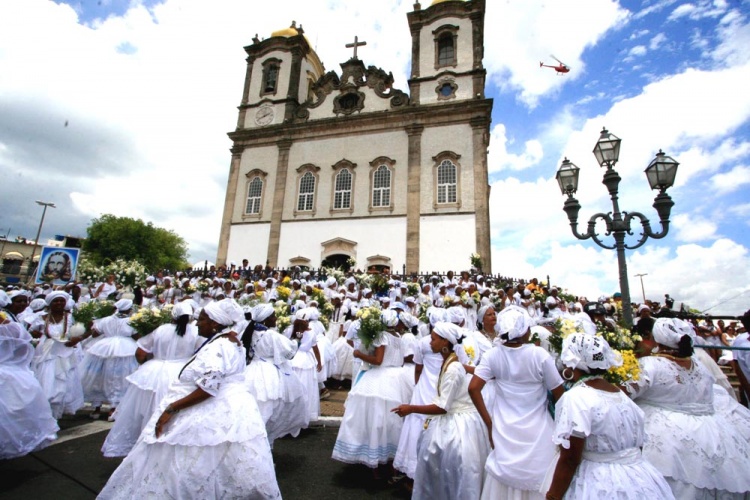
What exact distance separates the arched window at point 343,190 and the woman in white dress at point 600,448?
2238 cm

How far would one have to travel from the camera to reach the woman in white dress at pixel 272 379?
474 centimetres

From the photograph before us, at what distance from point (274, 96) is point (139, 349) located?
27084 millimetres

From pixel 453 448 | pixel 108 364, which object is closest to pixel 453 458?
pixel 453 448

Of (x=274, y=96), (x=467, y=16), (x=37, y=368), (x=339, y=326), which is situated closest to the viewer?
(x=37, y=368)

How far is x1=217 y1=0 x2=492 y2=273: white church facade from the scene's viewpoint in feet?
73.1

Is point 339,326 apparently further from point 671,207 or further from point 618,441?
point 618,441

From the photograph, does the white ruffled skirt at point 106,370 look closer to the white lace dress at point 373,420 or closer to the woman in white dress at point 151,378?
the woman in white dress at point 151,378

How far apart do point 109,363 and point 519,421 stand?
7.13 m

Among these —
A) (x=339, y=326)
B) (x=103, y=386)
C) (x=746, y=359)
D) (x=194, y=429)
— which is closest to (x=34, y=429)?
(x=103, y=386)

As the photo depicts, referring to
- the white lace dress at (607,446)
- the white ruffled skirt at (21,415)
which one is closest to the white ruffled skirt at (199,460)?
the white lace dress at (607,446)

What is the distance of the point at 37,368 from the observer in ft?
19.1

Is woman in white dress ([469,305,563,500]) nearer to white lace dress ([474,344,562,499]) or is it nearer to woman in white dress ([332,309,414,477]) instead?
white lace dress ([474,344,562,499])

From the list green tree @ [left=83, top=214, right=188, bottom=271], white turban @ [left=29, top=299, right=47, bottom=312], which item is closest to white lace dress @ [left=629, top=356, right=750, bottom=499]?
white turban @ [left=29, top=299, right=47, bottom=312]

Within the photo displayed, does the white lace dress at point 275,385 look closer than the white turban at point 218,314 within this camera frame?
No
